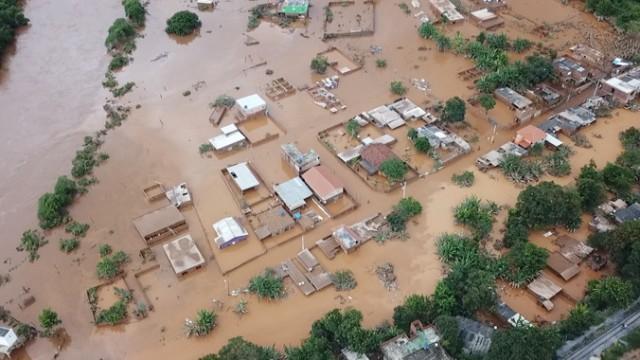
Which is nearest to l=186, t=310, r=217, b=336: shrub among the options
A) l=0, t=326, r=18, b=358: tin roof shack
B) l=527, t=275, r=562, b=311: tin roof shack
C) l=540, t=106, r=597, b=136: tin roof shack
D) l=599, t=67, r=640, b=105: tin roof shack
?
l=0, t=326, r=18, b=358: tin roof shack

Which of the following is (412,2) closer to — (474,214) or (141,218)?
(474,214)

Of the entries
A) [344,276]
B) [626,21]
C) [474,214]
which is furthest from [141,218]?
[626,21]

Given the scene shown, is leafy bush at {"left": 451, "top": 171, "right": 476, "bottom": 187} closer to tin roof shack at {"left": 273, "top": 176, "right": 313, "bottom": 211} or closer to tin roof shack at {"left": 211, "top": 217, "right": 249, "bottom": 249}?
tin roof shack at {"left": 273, "top": 176, "right": 313, "bottom": 211}

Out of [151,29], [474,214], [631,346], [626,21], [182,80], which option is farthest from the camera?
[151,29]

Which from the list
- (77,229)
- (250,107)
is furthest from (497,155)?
(77,229)

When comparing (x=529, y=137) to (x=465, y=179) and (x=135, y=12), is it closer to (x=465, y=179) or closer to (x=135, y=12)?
(x=465, y=179)

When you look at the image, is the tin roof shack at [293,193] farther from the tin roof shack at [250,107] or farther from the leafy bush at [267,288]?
the tin roof shack at [250,107]

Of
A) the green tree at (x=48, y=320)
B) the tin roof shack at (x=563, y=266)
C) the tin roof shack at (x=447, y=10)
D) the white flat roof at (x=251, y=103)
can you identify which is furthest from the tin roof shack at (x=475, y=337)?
the tin roof shack at (x=447, y=10)

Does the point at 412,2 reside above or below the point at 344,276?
above
